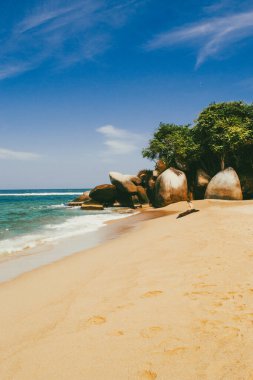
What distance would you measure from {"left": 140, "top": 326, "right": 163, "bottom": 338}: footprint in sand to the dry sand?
11mm

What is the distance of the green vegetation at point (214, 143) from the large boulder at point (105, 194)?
20.3 ft

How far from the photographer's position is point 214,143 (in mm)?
23344

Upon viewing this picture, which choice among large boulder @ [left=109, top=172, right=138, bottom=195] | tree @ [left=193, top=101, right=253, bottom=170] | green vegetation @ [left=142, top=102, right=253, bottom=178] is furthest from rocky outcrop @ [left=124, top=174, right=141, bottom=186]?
tree @ [left=193, top=101, right=253, bottom=170]

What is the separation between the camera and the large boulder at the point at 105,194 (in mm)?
30000

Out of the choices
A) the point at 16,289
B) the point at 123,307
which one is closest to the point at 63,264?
the point at 16,289

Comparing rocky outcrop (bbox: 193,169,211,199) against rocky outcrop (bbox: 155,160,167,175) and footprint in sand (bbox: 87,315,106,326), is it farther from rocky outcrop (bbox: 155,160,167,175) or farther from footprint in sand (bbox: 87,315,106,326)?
footprint in sand (bbox: 87,315,106,326)

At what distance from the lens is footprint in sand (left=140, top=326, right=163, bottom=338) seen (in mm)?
3002

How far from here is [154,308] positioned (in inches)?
143

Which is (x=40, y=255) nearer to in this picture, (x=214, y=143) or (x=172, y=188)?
(x=172, y=188)

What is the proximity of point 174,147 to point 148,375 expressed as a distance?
25.7 metres

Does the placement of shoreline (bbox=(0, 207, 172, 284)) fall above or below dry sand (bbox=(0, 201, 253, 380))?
below

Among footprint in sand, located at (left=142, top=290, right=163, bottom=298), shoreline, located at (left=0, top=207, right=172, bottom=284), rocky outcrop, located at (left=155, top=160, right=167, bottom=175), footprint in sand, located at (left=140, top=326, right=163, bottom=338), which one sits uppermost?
rocky outcrop, located at (left=155, top=160, right=167, bottom=175)

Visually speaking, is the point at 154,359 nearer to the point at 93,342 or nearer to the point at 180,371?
the point at 180,371

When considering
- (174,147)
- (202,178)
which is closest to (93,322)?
(202,178)
